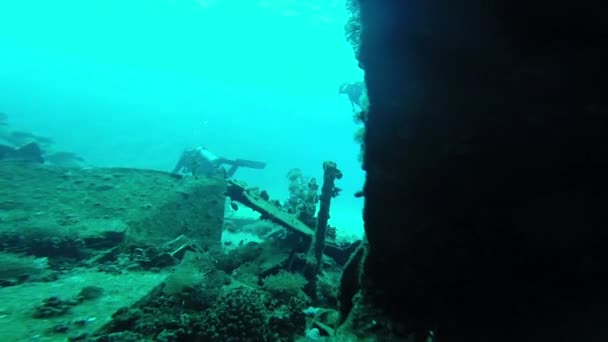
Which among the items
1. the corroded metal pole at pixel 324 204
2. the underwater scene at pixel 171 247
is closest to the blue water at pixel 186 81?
the underwater scene at pixel 171 247

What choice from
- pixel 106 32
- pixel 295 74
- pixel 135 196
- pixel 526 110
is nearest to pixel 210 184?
pixel 135 196

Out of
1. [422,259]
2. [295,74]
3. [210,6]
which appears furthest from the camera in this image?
[295,74]

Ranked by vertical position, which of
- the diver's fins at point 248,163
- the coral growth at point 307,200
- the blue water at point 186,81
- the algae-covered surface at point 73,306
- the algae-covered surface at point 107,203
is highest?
the blue water at point 186,81

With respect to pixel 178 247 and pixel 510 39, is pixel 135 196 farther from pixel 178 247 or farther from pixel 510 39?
pixel 510 39

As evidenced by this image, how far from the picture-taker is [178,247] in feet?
28.0

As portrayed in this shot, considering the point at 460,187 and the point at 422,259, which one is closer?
the point at 460,187

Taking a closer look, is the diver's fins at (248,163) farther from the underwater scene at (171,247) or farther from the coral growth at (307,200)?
the coral growth at (307,200)

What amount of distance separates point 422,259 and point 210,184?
28.3 feet

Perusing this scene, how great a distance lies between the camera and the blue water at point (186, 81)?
66.6m

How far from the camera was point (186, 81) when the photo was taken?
166250mm

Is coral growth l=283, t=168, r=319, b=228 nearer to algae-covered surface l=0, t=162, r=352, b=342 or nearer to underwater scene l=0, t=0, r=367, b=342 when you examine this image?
underwater scene l=0, t=0, r=367, b=342

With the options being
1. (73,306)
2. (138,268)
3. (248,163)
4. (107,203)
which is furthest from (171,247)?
(248,163)

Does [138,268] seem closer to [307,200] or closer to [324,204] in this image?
[324,204]

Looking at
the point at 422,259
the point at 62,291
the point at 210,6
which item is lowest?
the point at 62,291
